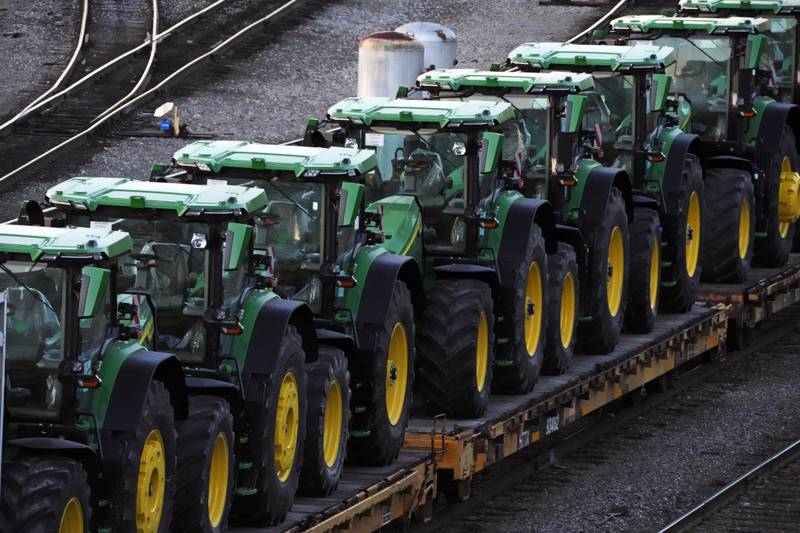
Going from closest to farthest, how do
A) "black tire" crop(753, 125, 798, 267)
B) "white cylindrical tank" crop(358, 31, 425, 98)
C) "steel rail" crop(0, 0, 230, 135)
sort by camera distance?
"black tire" crop(753, 125, 798, 267)
"white cylindrical tank" crop(358, 31, 425, 98)
"steel rail" crop(0, 0, 230, 135)

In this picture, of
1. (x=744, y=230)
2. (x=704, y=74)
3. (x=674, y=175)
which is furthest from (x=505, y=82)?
(x=744, y=230)

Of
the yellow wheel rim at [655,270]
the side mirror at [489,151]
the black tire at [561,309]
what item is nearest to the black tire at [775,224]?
the yellow wheel rim at [655,270]

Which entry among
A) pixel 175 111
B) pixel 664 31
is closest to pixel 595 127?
pixel 664 31

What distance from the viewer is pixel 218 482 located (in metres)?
12.9

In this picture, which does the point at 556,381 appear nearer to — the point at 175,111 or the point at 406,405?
the point at 406,405

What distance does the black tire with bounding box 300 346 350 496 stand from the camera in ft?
46.0

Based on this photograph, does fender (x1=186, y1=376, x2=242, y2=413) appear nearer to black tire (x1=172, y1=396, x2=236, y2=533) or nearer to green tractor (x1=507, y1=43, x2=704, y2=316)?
black tire (x1=172, y1=396, x2=236, y2=533)

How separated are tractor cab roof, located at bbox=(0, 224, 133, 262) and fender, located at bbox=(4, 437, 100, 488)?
0.96 metres

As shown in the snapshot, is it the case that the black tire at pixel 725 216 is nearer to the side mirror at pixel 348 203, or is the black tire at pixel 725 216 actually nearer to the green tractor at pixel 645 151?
the green tractor at pixel 645 151

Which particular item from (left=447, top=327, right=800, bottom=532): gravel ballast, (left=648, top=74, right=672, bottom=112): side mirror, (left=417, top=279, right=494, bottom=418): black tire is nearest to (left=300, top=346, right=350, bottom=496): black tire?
(left=417, top=279, right=494, bottom=418): black tire

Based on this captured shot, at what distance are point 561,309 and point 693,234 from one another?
377cm

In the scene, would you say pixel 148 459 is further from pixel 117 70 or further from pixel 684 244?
pixel 117 70

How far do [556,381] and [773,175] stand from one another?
6274 millimetres

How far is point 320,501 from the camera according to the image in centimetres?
1425
